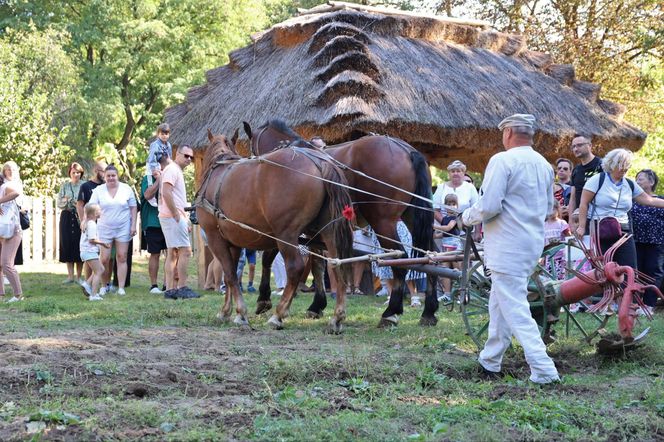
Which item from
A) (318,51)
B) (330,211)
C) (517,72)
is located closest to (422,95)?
(318,51)

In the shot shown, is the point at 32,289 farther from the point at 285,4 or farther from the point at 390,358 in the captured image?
the point at 285,4

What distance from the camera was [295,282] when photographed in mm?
8398

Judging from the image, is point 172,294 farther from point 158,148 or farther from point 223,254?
point 223,254

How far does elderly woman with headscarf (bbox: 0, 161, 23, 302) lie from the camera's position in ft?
37.8

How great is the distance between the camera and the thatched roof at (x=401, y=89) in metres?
13.0

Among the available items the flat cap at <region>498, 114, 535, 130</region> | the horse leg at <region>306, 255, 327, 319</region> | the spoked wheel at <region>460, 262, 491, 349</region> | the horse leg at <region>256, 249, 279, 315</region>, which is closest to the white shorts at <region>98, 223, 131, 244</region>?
the horse leg at <region>256, 249, 279, 315</region>

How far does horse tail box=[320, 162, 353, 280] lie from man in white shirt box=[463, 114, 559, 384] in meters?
2.46

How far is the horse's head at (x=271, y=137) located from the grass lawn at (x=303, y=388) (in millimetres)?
2261

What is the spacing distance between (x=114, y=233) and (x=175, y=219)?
1139mm

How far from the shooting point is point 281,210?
8219 mm

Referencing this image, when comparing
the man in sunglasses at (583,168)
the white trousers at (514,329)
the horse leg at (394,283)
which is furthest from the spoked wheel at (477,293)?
the man in sunglasses at (583,168)

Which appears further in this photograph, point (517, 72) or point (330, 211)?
point (517, 72)

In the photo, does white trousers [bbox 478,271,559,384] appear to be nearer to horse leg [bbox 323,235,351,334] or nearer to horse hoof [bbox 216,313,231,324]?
horse leg [bbox 323,235,351,334]

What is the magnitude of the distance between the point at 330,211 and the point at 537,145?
27.5 feet
